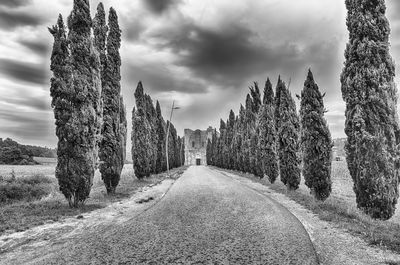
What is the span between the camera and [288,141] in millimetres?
16812

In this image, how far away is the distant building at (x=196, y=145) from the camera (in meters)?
100

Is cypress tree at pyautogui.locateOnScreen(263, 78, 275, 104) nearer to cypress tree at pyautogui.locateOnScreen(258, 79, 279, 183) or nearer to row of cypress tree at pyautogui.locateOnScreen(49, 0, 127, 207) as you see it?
cypress tree at pyautogui.locateOnScreen(258, 79, 279, 183)

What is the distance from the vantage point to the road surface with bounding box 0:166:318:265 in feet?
14.9

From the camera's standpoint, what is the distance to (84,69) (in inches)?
427

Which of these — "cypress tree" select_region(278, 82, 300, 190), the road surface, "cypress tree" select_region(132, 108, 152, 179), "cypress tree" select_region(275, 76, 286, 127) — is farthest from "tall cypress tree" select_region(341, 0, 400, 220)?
"cypress tree" select_region(132, 108, 152, 179)

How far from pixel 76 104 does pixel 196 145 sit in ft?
303

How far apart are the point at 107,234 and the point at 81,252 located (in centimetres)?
130

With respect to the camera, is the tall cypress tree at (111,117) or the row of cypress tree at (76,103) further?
the tall cypress tree at (111,117)

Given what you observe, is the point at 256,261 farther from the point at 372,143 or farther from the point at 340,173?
the point at 340,173

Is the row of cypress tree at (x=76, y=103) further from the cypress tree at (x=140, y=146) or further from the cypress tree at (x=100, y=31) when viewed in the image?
the cypress tree at (x=140, y=146)

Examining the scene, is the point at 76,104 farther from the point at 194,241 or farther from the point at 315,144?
the point at 315,144

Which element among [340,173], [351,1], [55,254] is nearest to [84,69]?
[55,254]

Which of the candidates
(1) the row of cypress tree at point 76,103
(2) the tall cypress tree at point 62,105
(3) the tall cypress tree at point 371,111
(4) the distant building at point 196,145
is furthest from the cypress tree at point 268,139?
(4) the distant building at point 196,145

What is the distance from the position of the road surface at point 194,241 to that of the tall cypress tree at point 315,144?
4.35m
